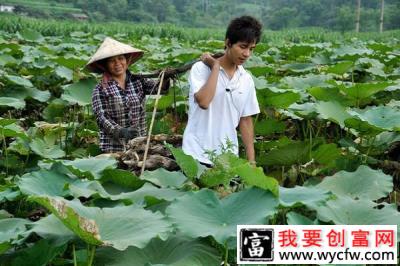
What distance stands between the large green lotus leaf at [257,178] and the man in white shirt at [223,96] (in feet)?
2.75

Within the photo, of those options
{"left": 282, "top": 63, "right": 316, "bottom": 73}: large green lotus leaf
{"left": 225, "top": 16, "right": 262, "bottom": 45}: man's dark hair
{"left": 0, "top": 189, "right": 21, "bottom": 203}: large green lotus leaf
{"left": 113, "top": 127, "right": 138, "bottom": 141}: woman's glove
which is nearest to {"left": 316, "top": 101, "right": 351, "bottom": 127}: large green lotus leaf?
{"left": 225, "top": 16, "right": 262, "bottom": 45}: man's dark hair

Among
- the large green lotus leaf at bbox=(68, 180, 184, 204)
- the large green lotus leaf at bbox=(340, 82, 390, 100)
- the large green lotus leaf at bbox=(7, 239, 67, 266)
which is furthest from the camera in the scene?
the large green lotus leaf at bbox=(340, 82, 390, 100)

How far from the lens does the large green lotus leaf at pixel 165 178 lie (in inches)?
86.5

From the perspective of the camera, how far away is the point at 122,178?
2229 mm

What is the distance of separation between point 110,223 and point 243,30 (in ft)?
3.99

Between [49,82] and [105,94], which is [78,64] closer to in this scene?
[49,82]

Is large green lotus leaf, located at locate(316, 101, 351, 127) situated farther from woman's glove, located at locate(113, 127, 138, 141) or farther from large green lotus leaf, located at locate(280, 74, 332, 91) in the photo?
large green lotus leaf, located at locate(280, 74, 332, 91)

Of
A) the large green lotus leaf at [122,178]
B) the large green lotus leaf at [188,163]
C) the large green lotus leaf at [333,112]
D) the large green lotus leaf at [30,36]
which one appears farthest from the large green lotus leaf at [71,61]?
the large green lotus leaf at [30,36]

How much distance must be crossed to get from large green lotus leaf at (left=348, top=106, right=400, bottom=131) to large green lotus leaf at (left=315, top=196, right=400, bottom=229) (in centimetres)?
78

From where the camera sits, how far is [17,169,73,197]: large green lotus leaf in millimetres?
1964

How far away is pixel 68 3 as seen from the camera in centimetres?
5638

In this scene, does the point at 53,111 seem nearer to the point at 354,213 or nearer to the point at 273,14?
the point at 354,213

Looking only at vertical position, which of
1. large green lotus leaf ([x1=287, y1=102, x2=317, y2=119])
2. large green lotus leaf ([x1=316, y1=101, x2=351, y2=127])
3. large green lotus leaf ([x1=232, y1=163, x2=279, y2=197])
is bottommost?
large green lotus leaf ([x1=287, y1=102, x2=317, y2=119])

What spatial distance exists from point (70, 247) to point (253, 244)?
0.61m
